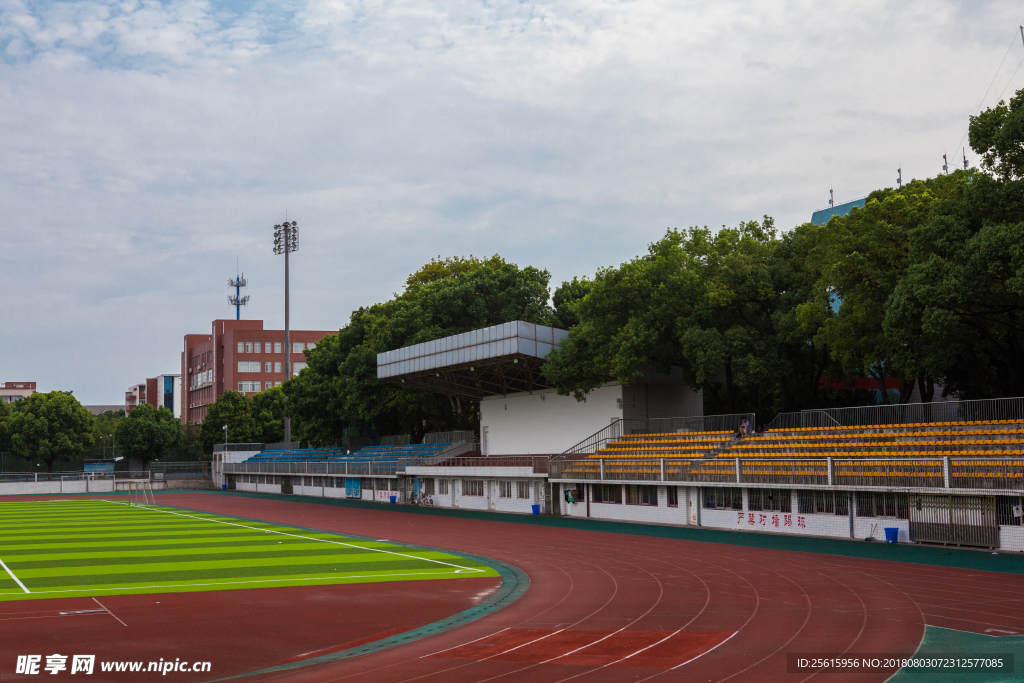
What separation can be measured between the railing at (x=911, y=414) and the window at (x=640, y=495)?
6.51m

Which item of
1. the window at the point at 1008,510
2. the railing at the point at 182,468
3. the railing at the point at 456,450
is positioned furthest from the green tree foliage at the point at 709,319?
the railing at the point at 182,468

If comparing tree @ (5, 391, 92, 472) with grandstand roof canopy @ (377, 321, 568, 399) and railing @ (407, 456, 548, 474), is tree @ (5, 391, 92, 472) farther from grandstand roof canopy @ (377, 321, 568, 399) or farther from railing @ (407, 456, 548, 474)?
railing @ (407, 456, 548, 474)

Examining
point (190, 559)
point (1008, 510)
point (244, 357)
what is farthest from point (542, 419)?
point (244, 357)

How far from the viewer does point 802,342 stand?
45.8 meters

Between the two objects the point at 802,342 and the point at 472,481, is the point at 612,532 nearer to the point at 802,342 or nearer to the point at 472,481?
the point at 802,342

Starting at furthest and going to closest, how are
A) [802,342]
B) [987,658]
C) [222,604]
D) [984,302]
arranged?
[802,342]
[984,302]
[222,604]
[987,658]

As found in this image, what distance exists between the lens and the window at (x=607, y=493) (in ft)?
149

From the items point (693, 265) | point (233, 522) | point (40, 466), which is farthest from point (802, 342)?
point (40, 466)

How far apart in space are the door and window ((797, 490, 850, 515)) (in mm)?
2965

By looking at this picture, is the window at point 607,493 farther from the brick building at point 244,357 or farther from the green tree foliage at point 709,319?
the brick building at point 244,357

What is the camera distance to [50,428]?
355 feet

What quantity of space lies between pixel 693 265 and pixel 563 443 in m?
15.0

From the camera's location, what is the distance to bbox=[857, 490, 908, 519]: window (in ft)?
103

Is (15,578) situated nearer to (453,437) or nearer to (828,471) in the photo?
(828,471)
